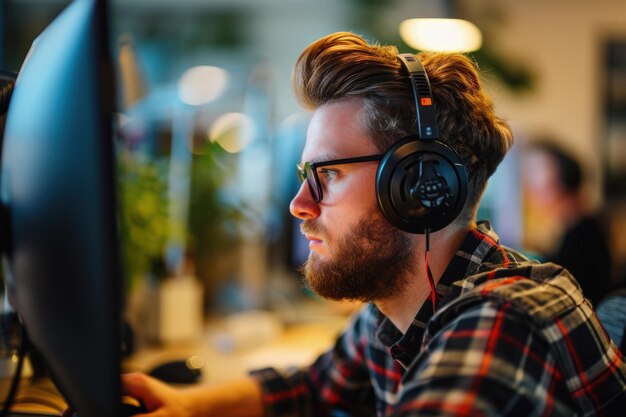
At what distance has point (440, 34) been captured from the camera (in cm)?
207

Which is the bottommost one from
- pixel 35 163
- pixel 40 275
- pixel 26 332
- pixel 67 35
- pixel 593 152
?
pixel 593 152

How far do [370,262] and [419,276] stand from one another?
76mm

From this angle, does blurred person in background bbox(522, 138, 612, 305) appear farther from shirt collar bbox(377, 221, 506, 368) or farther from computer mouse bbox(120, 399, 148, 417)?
computer mouse bbox(120, 399, 148, 417)

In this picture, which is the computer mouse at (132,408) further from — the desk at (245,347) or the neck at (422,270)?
the desk at (245,347)

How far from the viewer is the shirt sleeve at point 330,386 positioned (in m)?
1.09

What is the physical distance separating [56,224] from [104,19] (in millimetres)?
187

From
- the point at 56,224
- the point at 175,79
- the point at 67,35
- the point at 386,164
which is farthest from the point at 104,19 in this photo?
the point at 175,79

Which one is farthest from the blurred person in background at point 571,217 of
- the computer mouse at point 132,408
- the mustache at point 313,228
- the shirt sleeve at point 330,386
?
the computer mouse at point 132,408

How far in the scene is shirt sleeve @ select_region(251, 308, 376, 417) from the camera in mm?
1090

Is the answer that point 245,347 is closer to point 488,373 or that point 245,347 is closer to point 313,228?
point 313,228

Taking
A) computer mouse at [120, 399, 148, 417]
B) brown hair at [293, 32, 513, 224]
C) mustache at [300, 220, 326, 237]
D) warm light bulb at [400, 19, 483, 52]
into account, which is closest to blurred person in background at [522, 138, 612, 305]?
warm light bulb at [400, 19, 483, 52]

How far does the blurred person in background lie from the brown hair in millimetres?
1570

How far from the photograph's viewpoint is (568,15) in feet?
14.1

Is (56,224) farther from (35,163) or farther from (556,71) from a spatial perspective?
(556,71)
